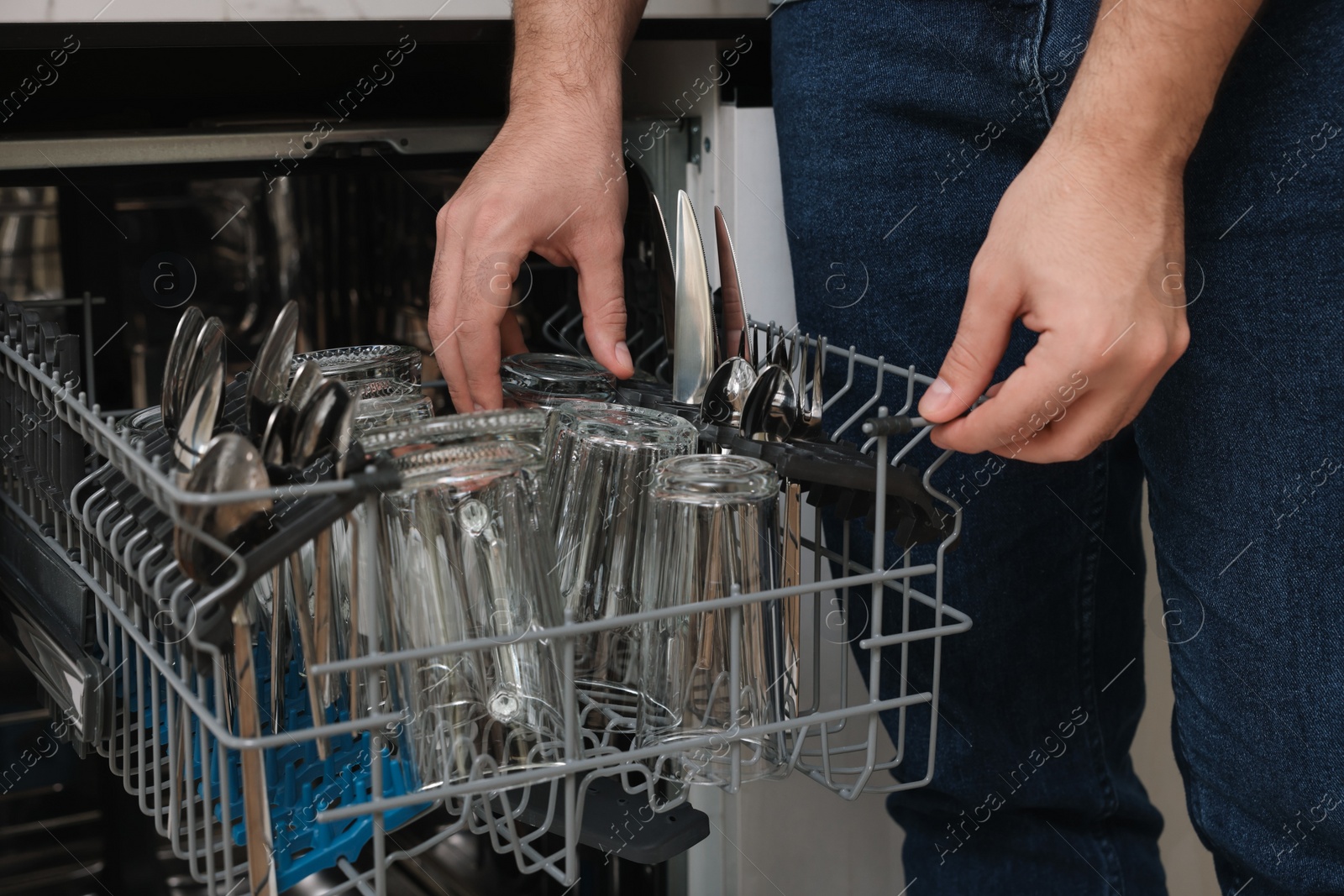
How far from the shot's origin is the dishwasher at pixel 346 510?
52cm

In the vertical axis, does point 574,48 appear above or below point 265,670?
above

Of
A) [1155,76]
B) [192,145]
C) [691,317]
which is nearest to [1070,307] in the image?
[1155,76]

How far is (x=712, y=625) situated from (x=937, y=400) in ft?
0.55

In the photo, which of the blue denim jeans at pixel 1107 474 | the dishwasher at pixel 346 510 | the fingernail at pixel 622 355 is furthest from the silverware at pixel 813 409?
the blue denim jeans at pixel 1107 474

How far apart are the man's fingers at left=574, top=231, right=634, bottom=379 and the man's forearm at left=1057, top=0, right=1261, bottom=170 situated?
302 mm

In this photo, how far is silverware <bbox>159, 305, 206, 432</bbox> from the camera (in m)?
0.59

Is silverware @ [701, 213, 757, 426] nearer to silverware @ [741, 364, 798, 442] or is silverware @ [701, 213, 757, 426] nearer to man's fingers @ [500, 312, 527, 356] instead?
silverware @ [741, 364, 798, 442]

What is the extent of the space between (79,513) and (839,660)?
610 mm

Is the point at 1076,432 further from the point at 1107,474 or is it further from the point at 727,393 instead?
the point at 1107,474

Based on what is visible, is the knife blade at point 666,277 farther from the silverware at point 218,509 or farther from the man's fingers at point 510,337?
the silverware at point 218,509

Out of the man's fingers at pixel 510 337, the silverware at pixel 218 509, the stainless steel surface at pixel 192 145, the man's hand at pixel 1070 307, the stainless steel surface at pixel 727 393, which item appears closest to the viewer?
the silverware at pixel 218 509

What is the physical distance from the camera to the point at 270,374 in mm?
582

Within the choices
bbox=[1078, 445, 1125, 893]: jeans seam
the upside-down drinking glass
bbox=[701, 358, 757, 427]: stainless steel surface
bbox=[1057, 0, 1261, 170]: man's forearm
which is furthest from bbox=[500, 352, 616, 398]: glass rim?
bbox=[1078, 445, 1125, 893]: jeans seam

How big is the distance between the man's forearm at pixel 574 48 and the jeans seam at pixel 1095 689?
1.72 feet
